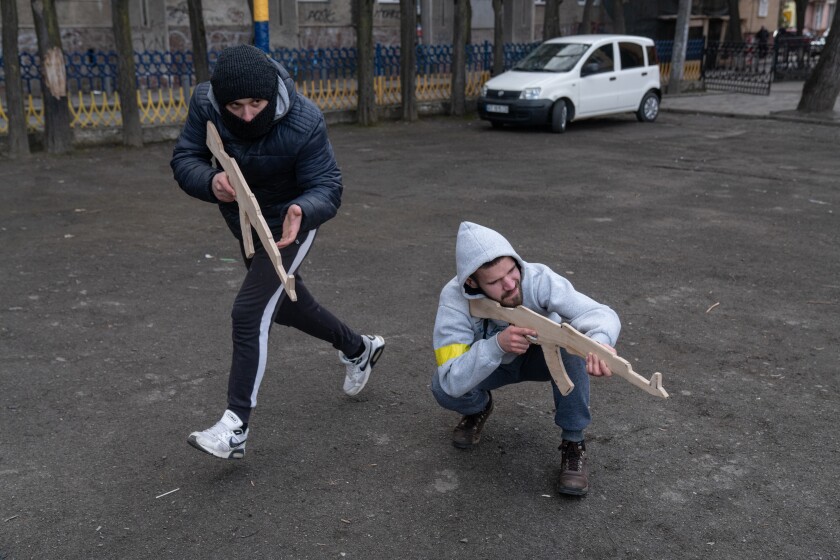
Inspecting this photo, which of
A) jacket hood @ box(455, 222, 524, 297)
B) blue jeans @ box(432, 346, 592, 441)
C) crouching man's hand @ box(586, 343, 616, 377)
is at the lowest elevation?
blue jeans @ box(432, 346, 592, 441)

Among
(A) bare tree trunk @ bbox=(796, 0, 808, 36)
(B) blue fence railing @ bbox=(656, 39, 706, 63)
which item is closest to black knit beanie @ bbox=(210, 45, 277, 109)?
(B) blue fence railing @ bbox=(656, 39, 706, 63)

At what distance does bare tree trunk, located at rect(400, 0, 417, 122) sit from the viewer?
688 inches

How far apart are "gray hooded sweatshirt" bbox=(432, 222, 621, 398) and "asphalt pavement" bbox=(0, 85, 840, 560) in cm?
57

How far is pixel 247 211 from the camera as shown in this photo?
356cm

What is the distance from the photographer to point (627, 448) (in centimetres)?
411

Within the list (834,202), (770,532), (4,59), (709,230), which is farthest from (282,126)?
(4,59)

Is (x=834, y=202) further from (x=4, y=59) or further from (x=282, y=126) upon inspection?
(x=4, y=59)

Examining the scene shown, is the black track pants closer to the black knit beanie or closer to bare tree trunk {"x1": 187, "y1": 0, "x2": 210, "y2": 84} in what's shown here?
the black knit beanie

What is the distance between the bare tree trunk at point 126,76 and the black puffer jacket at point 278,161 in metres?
10.7

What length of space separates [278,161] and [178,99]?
12690 millimetres


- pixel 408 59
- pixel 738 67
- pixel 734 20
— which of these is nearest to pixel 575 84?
pixel 408 59

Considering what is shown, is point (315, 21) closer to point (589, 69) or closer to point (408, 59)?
point (408, 59)

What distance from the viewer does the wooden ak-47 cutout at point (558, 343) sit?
3135mm

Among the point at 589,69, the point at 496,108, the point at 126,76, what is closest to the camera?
the point at 126,76
